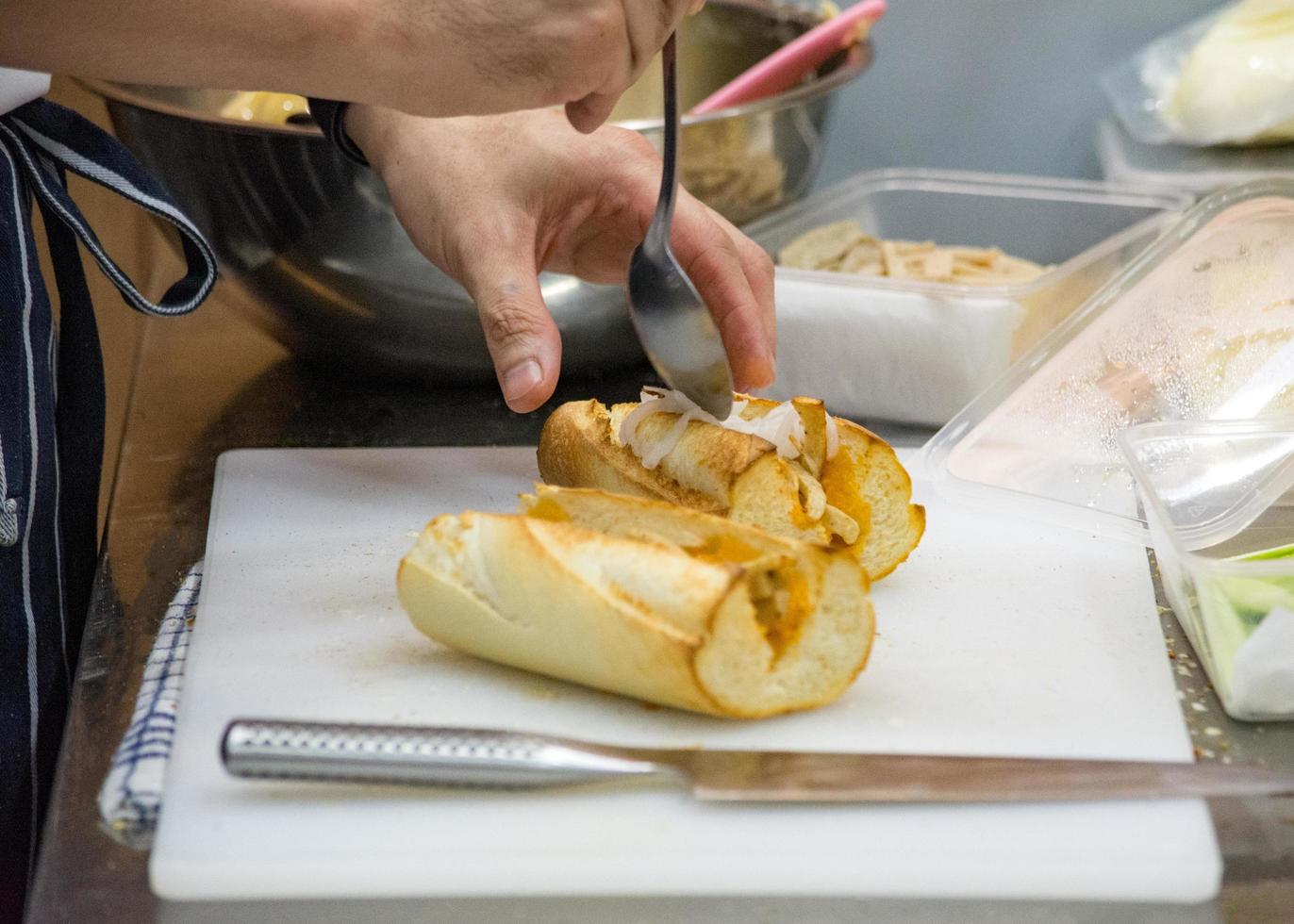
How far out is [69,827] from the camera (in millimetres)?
802

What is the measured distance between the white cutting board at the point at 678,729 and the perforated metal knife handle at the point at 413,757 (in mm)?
26

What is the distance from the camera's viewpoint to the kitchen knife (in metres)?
0.74

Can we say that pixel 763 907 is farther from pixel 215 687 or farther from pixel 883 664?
pixel 215 687

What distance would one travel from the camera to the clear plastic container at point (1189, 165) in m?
1.72

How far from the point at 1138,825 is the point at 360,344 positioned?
35.9 inches

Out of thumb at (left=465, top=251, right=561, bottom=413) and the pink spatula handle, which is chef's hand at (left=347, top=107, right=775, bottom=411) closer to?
thumb at (left=465, top=251, right=561, bottom=413)

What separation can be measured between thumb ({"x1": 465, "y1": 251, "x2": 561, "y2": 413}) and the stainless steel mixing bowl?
20 centimetres

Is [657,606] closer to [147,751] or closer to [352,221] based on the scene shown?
[147,751]

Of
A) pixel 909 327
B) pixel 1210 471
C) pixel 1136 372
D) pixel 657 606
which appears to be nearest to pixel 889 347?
pixel 909 327

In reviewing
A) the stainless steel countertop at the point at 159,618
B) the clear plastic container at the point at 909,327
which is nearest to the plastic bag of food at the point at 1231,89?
the clear plastic container at the point at 909,327

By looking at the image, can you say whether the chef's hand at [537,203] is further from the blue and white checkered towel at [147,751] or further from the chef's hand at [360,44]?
the blue and white checkered towel at [147,751]

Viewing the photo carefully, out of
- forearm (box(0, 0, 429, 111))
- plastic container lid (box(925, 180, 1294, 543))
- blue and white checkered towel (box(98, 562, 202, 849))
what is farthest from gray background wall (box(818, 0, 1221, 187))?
blue and white checkered towel (box(98, 562, 202, 849))

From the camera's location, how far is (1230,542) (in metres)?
1.09

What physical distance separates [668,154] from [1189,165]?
41.8 inches
